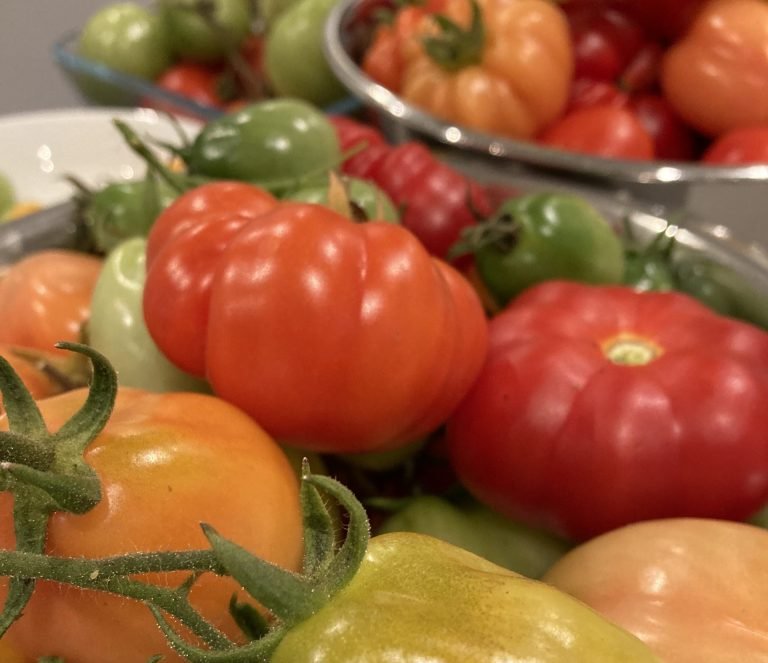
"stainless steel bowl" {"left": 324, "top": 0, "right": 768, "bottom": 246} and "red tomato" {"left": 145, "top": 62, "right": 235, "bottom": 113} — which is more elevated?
"red tomato" {"left": 145, "top": 62, "right": 235, "bottom": 113}

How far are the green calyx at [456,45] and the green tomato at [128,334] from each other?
561mm

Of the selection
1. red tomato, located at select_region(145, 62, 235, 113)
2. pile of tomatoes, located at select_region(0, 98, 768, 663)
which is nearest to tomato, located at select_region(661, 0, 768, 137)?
pile of tomatoes, located at select_region(0, 98, 768, 663)

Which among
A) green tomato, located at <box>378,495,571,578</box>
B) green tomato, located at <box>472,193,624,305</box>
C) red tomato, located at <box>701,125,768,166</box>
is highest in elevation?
green tomato, located at <box>472,193,624,305</box>

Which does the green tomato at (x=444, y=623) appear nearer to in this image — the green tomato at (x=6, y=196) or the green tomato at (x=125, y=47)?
the green tomato at (x=6, y=196)

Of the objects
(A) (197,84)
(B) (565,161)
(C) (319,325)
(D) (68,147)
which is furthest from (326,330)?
(A) (197,84)

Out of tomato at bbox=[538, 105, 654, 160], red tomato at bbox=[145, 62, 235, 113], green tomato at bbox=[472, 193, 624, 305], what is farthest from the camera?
red tomato at bbox=[145, 62, 235, 113]

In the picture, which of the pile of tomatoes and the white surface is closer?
the pile of tomatoes

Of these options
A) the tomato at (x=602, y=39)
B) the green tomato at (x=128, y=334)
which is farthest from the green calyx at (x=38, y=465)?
the tomato at (x=602, y=39)

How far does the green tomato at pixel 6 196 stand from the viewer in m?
Result: 1.01

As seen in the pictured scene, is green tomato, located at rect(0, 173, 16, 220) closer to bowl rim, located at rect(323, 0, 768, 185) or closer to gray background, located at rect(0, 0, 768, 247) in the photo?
bowl rim, located at rect(323, 0, 768, 185)

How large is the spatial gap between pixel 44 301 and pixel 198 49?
93 cm

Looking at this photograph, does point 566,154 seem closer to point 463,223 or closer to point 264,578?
point 463,223

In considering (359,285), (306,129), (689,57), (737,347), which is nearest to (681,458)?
(737,347)

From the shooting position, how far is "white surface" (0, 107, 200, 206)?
109 cm
